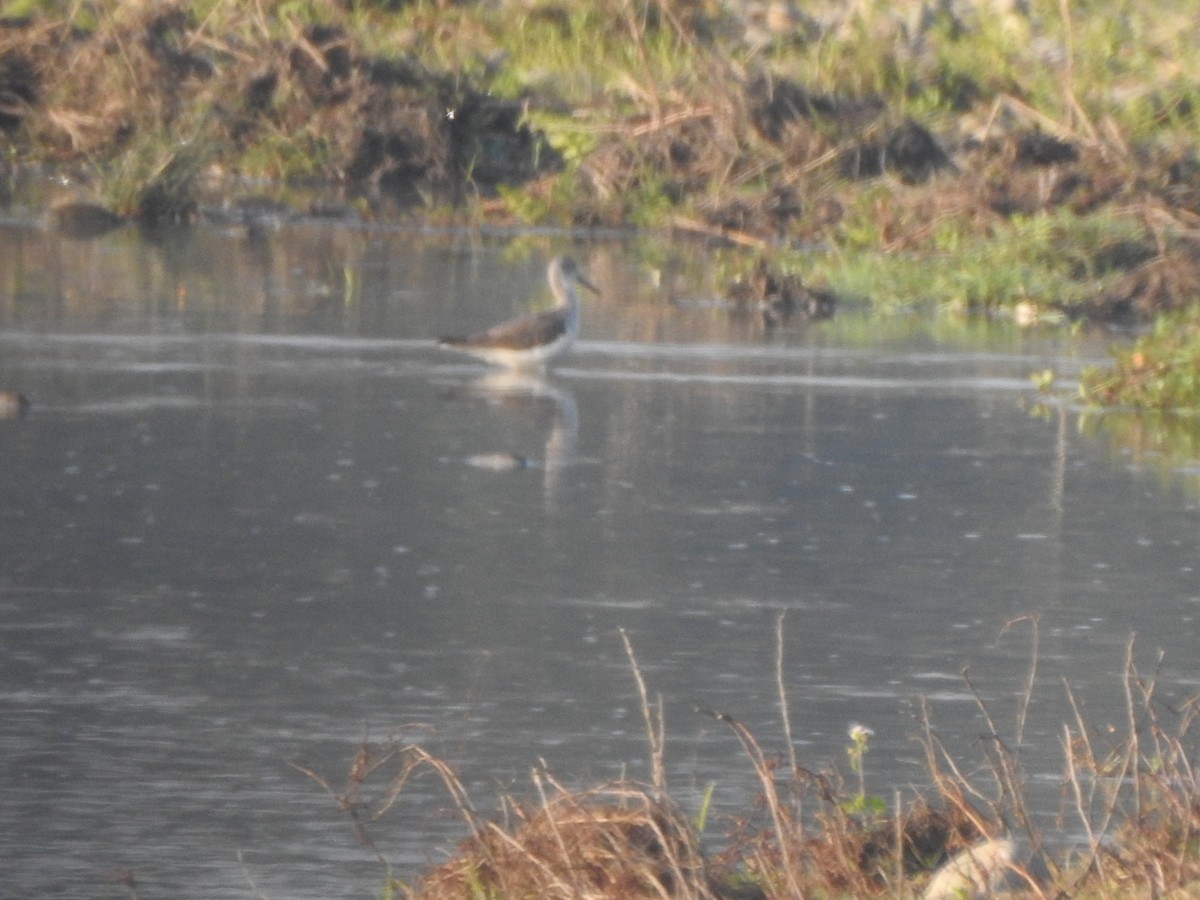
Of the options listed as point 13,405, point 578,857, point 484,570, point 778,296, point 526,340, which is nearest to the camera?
point 578,857

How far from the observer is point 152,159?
65.8 ft

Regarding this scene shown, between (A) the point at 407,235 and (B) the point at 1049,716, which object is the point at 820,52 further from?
(B) the point at 1049,716

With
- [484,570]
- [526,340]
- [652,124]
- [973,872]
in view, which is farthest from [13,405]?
[652,124]

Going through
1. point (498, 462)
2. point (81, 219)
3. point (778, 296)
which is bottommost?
point (498, 462)

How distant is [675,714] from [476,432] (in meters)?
4.48

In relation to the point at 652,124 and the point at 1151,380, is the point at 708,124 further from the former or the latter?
the point at 1151,380

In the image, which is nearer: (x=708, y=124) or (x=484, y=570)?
(x=484, y=570)

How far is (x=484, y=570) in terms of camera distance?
8664mm

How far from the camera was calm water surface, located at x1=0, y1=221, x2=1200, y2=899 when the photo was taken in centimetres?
641

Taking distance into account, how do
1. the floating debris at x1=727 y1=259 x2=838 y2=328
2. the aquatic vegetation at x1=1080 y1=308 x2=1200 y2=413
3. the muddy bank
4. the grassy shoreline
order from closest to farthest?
the grassy shoreline → the aquatic vegetation at x1=1080 y1=308 x2=1200 y2=413 → the floating debris at x1=727 y1=259 x2=838 y2=328 → the muddy bank

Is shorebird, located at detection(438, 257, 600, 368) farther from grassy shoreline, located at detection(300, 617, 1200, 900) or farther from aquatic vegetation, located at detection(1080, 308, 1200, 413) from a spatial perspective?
grassy shoreline, located at detection(300, 617, 1200, 900)

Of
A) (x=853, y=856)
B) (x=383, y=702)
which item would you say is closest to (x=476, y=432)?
(x=383, y=702)

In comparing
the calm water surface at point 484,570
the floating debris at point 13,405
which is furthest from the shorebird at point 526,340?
the floating debris at point 13,405

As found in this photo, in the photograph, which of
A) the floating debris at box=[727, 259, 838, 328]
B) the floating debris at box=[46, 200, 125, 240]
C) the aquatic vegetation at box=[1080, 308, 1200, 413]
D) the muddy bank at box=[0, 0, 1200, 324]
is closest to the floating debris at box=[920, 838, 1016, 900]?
the aquatic vegetation at box=[1080, 308, 1200, 413]
